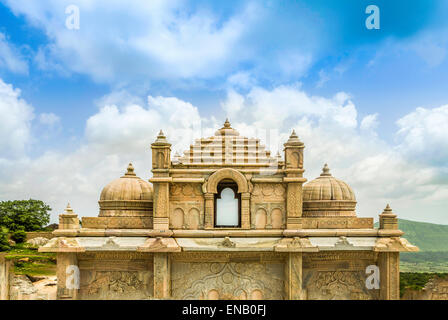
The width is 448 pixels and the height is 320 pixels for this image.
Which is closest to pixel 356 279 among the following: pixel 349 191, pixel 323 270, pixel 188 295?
pixel 323 270

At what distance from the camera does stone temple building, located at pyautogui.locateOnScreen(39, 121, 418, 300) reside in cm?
1388

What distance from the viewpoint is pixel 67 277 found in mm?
13930

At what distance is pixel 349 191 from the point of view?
620 inches

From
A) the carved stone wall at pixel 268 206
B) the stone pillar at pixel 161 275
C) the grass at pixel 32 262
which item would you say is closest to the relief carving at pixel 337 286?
the carved stone wall at pixel 268 206

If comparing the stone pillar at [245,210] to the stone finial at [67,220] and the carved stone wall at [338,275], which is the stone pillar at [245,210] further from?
the stone finial at [67,220]

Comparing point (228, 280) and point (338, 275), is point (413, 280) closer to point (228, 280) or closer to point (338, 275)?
point (338, 275)

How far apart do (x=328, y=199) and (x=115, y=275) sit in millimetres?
9048

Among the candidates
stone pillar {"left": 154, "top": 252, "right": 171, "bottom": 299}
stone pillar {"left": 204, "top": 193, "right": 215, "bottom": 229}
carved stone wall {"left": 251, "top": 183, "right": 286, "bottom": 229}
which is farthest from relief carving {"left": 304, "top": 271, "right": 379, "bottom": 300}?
stone pillar {"left": 154, "top": 252, "right": 171, "bottom": 299}

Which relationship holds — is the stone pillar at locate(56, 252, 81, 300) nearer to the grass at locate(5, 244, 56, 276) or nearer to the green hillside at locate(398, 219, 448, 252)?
the grass at locate(5, 244, 56, 276)

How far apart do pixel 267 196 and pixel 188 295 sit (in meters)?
4.81

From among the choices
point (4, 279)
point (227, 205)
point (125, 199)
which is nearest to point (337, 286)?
point (227, 205)

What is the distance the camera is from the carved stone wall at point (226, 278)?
14.1 meters
